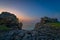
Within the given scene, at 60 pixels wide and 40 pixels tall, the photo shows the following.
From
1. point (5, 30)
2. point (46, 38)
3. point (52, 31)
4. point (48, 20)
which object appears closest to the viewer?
point (46, 38)

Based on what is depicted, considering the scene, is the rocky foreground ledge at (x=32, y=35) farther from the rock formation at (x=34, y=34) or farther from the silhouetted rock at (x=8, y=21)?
the silhouetted rock at (x=8, y=21)

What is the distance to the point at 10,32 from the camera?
105 metres

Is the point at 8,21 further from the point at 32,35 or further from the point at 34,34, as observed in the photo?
the point at 34,34

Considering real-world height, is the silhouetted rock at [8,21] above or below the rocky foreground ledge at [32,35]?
above

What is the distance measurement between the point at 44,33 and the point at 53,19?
4961 cm

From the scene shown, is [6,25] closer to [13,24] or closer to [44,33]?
[13,24]

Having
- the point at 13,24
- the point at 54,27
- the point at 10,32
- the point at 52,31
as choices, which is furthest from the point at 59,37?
the point at 13,24

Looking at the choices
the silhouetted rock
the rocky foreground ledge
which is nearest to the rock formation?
the rocky foreground ledge

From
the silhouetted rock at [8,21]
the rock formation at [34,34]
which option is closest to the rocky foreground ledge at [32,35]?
the rock formation at [34,34]

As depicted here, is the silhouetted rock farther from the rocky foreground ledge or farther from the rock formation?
the rocky foreground ledge

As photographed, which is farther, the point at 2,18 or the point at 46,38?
the point at 2,18

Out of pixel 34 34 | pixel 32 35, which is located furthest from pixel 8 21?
pixel 34 34

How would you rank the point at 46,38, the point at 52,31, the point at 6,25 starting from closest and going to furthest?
the point at 46,38
the point at 52,31
the point at 6,25

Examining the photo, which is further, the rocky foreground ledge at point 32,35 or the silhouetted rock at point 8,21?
the silhouetted rock at point 8,21
